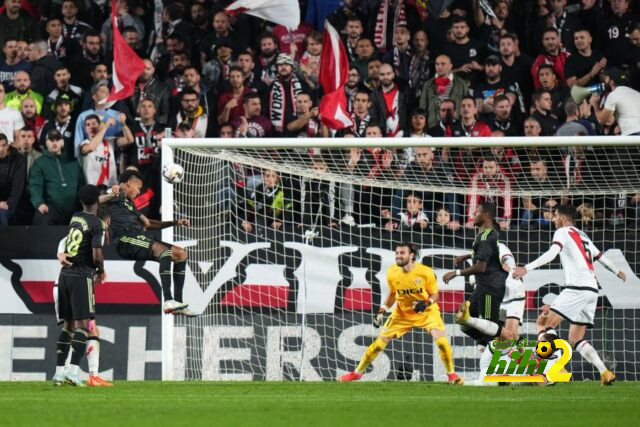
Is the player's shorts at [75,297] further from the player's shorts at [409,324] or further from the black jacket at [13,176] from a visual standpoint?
the black jacket at [13,176]

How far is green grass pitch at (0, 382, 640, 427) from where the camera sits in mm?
8734

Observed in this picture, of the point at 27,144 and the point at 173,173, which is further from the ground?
the point at 27,144

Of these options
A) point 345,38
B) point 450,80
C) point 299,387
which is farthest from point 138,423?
point 345,38

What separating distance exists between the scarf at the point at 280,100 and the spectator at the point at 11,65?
3.58m

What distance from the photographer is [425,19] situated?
17.8m

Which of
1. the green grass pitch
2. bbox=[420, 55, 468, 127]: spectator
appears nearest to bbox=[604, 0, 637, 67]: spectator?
bbox=[420, 55, 468, 127]: spectator

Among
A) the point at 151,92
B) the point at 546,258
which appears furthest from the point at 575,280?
the point at 151,92

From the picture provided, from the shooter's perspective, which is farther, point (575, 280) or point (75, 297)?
point (575, 280)

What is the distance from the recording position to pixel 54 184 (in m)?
16.0

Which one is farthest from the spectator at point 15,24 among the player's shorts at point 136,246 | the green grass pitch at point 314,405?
the green grass pitch at point 314,405

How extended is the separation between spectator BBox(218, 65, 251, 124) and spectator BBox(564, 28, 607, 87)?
14.2 ft

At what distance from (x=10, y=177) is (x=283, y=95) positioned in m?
3.80

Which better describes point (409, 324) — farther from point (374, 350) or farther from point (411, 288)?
point (374, 350)

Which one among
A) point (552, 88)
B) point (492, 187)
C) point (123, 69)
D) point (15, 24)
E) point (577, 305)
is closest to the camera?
point (577, 305)
